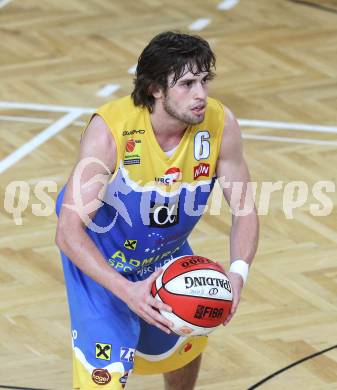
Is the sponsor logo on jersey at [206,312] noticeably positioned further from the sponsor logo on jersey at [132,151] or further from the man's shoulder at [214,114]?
the man's shoulder at [214,114]

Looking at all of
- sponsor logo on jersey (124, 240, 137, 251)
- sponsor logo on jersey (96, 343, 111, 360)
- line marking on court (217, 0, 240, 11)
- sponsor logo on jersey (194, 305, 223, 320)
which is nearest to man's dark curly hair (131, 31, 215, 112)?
sponsor logo on jersey (124, 240, 137, 251)

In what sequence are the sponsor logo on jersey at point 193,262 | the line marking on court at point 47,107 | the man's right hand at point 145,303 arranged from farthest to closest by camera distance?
the line marking on court at point 47,107
the sponsor logo on jersey at point 193,262
the man's right hand at point 145,303

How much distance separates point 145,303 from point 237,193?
2.54ft

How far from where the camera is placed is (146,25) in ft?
38.7

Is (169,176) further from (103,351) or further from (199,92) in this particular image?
A: (103,351)

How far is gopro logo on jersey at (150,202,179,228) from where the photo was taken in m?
5.39

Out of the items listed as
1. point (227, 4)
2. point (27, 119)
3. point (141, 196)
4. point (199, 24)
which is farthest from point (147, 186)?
point (227, 4)

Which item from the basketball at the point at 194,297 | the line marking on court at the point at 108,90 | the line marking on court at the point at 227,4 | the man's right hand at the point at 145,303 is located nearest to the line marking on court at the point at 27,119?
the line marking on court at the point at 108,90

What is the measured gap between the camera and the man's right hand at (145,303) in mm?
4969

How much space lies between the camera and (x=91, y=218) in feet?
17.1

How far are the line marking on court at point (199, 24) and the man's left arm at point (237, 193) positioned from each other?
20.8 feet

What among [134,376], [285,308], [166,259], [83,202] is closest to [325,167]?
[285,308]

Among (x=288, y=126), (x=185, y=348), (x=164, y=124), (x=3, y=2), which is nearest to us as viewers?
(x=164, y=124)

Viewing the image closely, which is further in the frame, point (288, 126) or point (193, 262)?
point (288, 126)
